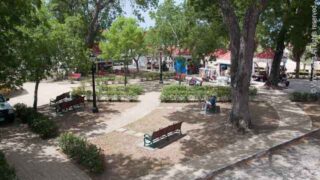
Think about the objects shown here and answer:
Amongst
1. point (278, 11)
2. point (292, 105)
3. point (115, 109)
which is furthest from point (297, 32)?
point (115, 109)

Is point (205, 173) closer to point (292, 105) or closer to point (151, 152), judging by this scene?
point (151, 152)

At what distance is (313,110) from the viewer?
75.9 ft

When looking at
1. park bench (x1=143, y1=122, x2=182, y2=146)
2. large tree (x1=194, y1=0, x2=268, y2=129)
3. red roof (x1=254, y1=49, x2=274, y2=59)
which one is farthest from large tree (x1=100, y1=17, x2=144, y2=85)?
park bench (x1=143, y1=122, x2=182, y2=146)

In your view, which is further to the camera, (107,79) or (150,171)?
(107,79)

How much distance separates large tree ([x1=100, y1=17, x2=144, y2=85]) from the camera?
121 feet

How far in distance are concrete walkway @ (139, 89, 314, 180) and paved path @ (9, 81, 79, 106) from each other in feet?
50.4

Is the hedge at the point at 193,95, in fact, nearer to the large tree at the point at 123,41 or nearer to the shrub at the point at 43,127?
the shrub at the point at 43,127

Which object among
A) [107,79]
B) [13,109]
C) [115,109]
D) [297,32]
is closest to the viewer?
[13,109]

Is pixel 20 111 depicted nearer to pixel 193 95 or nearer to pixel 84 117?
pixel 84 117

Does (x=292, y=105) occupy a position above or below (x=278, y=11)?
below

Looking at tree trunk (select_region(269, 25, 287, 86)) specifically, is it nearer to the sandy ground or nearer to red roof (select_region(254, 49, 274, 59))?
red roof (select_region(254, 49, 274, 59))

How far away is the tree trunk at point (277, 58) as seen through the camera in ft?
98.7

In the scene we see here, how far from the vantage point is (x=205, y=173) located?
526 inches

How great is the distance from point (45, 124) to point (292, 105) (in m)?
14.8
